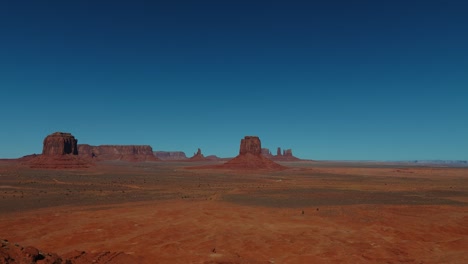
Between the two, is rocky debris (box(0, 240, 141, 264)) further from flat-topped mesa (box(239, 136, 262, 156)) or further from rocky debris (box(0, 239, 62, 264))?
flat-topped mesa (box(239, 136, 262, 156))

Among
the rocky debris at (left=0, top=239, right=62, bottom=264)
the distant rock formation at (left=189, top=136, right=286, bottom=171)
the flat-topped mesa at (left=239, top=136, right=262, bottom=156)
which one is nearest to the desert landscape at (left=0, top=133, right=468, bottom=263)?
the rocky debris at (left=0, top=239, right=62, bottom=264)

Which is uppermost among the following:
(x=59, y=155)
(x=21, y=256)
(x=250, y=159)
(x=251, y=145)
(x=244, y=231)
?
(x=251, y=145)

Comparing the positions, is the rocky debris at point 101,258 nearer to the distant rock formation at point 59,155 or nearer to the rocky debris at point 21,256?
the rocky debris at point 21,256

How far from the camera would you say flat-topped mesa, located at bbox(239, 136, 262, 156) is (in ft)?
412

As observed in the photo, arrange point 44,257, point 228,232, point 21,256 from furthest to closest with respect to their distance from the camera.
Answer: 1. point 228,232
2. point 44,257
3. point 21,256

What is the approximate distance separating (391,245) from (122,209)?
819 inches

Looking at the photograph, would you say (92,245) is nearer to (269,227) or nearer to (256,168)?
(269,227)

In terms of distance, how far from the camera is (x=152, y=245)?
1641 cm

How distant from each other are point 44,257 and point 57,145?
127 metres

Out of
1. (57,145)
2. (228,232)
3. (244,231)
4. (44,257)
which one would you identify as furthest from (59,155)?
(44,257)

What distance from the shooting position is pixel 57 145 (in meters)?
123

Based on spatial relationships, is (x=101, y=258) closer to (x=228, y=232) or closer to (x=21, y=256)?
(x=21, y=256)

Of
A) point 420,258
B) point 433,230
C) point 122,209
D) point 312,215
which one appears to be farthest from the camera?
point 122,209

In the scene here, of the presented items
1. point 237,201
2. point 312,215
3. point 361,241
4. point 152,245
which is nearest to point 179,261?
point 152,245
